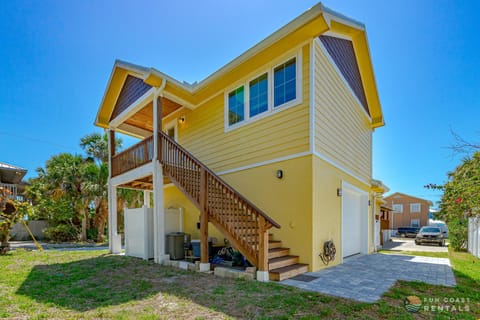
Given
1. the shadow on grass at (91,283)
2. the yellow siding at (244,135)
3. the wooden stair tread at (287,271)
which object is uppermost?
the yellow siding at (244,135)

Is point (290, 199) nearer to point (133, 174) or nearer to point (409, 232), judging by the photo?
point (133, 174)

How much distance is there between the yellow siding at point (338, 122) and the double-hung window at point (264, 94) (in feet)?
2.05

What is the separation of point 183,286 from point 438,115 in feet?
49.4

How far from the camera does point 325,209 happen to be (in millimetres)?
6301

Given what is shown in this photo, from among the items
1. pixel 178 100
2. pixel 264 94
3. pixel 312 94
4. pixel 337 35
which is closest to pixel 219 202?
pixel 264 94

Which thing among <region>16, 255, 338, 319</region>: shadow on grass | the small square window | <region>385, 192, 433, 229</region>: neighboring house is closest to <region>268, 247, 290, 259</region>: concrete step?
<region>16, 255, 338, 319</region>: shadow on grass

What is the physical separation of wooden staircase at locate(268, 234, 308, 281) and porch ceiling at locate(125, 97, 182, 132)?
6555 millimetres

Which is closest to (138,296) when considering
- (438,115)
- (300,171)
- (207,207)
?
Answer: (207,207)

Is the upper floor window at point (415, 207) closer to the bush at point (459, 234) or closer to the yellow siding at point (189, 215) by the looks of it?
the bush at point (459, 234)

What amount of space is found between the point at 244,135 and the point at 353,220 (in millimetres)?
5125

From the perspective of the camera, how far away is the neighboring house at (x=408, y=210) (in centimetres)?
3509

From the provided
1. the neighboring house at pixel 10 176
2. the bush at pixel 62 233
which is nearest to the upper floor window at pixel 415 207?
the bush at pixel 62 233

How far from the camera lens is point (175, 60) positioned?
1262 centimetres

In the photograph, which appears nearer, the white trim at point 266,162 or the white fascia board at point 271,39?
the white fascia board at point 271,39
